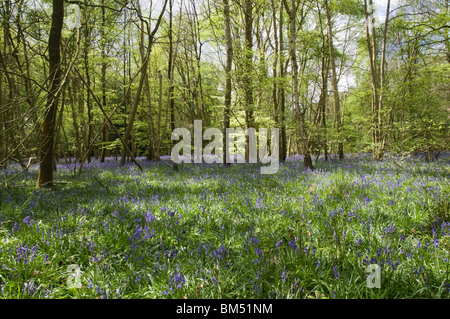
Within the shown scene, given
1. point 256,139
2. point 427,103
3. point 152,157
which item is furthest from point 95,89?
point 427,103

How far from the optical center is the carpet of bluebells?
2033 millimetres

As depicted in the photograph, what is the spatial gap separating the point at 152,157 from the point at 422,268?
46.1 ft

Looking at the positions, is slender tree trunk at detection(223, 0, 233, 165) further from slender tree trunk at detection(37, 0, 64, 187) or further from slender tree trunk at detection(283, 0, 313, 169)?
slender tree trunk at detection(37, 0, 64, 187)

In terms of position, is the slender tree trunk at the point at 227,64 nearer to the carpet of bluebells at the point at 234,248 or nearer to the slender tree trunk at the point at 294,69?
the slender tree trunk at the point at 294,69

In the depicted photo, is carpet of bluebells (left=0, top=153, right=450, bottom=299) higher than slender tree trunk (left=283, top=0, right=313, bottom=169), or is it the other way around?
slender tree trunk (left=283, top=0, right=313, bottom=169)

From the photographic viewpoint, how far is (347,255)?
240 centimetres

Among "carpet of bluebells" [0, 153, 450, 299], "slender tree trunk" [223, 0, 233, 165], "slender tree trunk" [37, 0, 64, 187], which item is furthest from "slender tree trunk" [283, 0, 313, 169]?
"slender tree trunk" [37, 0, 64, 187]

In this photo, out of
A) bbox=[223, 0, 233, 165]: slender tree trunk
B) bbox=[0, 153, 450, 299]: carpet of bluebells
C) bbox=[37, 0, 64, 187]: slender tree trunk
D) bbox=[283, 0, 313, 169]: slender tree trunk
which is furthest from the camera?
bbox=[223, 0, 233, 165]: slender tree trunk

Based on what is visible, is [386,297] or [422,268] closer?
A: [386,297]

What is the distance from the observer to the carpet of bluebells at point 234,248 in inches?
80.0

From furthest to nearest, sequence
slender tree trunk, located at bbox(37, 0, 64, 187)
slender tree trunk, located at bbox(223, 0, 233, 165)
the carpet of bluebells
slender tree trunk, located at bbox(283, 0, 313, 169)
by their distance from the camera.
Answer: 1. slender tree trunk, located at bbox(223, 0, 233, 165)
2. slender tree trunk, located at bbox(283, 0, 313, 169)
3. slender tree trunk, located at bbox(37, 0, 64, 187)
4. the carpet of bluebells

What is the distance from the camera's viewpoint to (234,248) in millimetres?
2854
